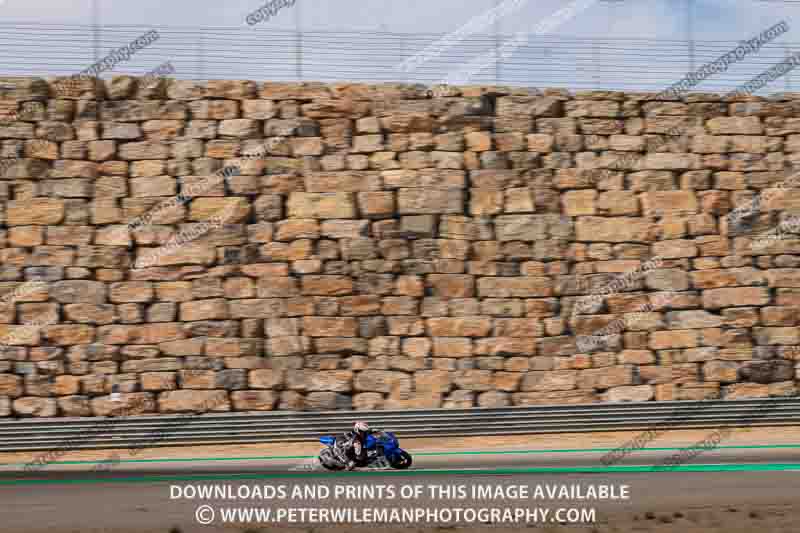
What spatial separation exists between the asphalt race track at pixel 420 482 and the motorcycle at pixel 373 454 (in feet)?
0.48

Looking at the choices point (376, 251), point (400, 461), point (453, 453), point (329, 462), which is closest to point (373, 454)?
point (400, 461)

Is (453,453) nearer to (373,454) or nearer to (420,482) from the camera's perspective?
(373,454)

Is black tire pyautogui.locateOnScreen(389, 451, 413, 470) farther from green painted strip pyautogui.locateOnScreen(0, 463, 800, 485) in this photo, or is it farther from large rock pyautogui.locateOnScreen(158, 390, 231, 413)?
large rock pyautogui.locateOnScreen(158, 390, 231, 413)

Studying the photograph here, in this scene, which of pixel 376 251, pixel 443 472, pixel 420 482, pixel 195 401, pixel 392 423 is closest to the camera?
pixel 420 482

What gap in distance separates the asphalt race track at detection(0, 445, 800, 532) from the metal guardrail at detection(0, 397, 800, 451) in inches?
40.2

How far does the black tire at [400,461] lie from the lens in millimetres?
12977

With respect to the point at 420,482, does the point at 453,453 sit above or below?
below

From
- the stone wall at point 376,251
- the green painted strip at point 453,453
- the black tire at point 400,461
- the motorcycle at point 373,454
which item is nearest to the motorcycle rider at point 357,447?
the motorcycle at point 373,454

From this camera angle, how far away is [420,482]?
12.3 metres

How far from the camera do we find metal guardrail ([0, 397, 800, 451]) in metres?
15.6

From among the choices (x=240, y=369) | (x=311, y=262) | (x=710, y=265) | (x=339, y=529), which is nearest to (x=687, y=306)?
(x=710, y=265)

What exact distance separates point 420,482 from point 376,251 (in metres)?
5.42

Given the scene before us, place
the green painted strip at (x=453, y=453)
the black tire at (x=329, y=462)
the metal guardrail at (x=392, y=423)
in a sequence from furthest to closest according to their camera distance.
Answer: the metal guardrail at (x=392, y=423) < the green painted strip at (x=453, y=453) < the black tire at (x=329, y=462)

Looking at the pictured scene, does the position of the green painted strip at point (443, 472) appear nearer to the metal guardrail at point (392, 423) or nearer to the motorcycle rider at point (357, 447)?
the motorcycle rider at point (357, 447)
